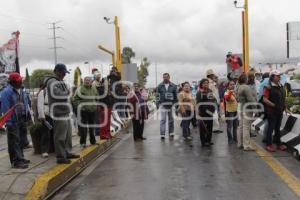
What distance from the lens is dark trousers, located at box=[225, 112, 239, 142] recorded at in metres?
11.8

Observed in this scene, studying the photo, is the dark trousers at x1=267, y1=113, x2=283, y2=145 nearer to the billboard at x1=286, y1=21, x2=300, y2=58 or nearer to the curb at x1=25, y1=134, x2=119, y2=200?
the curb at x1=25, y1=134, x2=119, y2=200

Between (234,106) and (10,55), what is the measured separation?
26.2ft

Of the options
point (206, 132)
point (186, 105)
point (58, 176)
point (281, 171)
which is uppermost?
point (186, 105)

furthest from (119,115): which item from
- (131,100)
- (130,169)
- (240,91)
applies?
(130,169)

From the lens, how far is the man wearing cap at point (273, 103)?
32.5 ft

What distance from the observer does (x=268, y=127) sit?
10.2 m

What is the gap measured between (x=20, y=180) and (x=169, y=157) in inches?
143

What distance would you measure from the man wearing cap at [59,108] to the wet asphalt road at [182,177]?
2.26 ft

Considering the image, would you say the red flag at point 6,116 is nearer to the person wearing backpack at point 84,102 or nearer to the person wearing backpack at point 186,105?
the person wearing backpack at point 84,102

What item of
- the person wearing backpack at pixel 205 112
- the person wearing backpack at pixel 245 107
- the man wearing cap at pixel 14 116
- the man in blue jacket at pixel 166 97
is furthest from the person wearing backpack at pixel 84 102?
the person wearing backpack at pixel 245 107

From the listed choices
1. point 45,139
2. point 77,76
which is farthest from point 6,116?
point 77,76

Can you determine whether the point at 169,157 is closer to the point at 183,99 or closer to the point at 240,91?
the point at 240,91

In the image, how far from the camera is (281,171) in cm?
790

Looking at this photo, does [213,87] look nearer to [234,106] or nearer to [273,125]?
[234,106]
